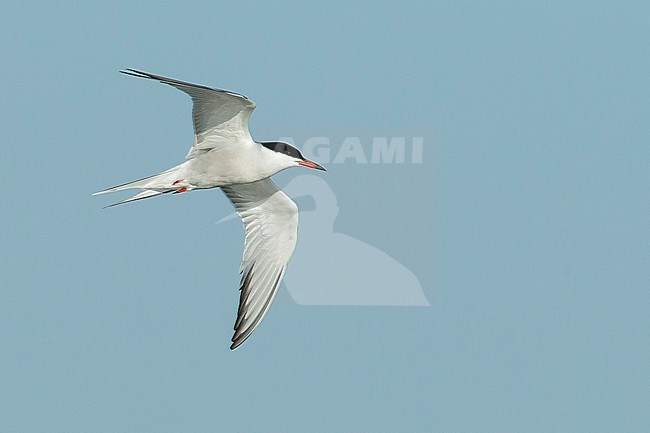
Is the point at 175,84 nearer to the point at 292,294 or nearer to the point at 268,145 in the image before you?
the point at 268,145

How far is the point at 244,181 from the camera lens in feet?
27.0

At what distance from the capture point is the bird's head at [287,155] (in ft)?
26.7

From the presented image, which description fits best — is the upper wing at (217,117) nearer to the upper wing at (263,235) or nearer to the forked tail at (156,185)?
the forked tail at (156,185)

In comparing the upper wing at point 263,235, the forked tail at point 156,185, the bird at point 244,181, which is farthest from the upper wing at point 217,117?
the upper wing at point 263,235

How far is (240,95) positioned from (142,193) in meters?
1.24

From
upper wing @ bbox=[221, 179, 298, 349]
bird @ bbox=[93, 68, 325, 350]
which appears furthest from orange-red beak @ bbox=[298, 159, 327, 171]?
upper wing @ bbox=[221, 179, 298, 349]

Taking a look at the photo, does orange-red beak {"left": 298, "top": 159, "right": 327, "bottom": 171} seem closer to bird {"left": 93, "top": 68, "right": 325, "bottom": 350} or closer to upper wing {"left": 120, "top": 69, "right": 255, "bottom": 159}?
bird {"left": 93, "top": 68, "right": 325, "bottom": 350}

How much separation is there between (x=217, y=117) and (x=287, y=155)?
0.60 meters

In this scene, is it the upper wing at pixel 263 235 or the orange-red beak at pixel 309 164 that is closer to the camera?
the orange-red beak at pixel 309 164

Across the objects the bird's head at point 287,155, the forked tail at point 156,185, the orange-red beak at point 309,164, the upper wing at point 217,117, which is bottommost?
the forked tail at point 156,185

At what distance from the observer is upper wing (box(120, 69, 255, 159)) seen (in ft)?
25.2

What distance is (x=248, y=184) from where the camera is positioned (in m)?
9.02

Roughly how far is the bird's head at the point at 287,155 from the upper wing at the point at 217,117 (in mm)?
189

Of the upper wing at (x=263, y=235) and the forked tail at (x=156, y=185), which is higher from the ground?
the forked tail at (x=156, y=185)
